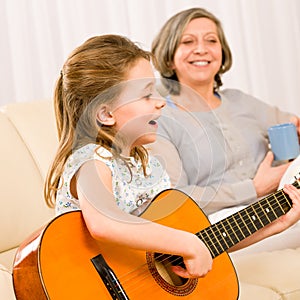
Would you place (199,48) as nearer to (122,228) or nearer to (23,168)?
(23,168)

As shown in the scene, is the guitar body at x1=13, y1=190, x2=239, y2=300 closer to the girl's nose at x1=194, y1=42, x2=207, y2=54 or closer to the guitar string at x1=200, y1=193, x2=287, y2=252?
the guitar string at x1=200, y1=193, x2=287, y2=252

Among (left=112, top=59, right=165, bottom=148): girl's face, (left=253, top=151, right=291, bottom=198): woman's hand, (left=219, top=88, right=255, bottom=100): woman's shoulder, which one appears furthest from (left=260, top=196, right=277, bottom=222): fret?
(left=219, top=88, right=255, bottom=100): woman's shoulder

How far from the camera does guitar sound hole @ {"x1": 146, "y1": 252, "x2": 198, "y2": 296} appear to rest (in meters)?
1.51

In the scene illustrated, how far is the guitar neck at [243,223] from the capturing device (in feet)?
5.28

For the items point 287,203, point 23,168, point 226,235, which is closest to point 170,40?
point 23,168

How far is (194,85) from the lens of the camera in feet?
8.25

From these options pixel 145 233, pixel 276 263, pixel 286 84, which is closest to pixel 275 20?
pixel 286 84

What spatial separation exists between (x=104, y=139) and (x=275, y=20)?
75.7 inches

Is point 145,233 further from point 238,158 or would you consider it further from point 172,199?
point 238,158

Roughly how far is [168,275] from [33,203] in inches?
24.3

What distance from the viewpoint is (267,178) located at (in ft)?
7.61

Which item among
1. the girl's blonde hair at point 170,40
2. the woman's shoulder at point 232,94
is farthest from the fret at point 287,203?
the woman's shoulder at point 232,94

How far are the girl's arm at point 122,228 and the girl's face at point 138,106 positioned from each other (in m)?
0.12

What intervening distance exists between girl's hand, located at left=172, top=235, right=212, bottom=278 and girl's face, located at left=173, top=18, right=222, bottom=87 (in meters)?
1.07
